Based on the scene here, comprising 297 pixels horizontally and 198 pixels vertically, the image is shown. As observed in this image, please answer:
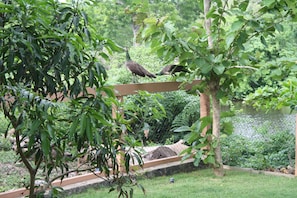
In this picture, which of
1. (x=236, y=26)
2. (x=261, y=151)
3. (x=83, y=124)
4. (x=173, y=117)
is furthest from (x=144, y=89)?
(x=83, y=124)

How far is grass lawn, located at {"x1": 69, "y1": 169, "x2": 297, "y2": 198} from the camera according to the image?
394 centimetres

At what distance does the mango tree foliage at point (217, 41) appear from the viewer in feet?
13.3

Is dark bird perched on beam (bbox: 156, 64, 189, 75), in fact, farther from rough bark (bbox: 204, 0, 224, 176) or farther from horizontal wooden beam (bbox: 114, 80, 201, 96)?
rough bark (bbox: 204, 0, 224, 176)

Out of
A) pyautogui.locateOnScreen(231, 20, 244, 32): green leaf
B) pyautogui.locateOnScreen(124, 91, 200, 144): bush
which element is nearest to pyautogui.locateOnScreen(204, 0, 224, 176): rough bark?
pyautogui.locateOnScreen(231, 20, 244, 32): green leaf

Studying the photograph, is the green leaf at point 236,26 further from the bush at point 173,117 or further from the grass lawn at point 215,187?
the bush at point 173,117

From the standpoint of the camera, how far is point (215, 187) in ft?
14.0

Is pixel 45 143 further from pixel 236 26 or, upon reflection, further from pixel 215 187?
pixel 215 187

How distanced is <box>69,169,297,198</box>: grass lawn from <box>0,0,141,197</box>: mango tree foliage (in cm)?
204

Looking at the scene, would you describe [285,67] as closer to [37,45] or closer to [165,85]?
[37,45]

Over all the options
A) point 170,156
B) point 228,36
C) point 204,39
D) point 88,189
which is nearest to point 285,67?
point 228,36

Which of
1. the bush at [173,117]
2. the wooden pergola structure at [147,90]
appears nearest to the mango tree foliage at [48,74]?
the wooden pergola structure at [147,90]

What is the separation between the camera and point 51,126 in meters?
1.62

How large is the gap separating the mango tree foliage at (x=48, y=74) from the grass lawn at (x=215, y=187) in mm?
2038

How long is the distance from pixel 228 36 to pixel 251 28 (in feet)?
0.91
